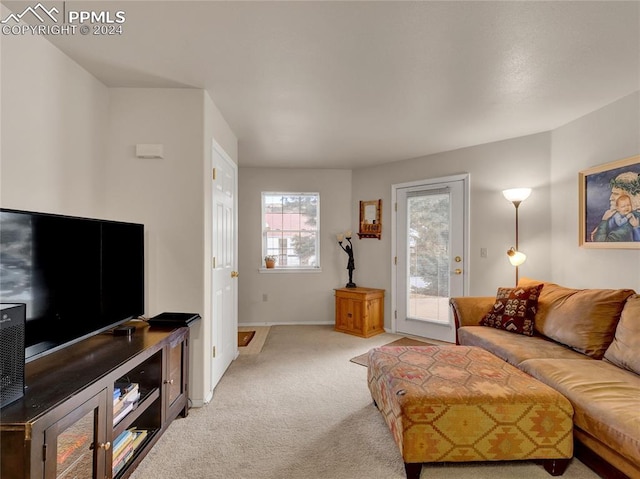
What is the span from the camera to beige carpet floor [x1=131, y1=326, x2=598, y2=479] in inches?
69.3

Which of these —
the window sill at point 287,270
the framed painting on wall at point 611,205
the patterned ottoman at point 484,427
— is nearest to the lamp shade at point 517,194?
the framed painting on wall at point 611,205

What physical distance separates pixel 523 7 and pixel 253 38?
138 centimetres

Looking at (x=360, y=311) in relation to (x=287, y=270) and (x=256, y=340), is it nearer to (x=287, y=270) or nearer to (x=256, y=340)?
(x=287, y=270)

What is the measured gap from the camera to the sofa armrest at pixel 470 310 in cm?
305

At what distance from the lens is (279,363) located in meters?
3.36

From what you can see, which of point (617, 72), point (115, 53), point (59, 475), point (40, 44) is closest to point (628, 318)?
point (617, 72)

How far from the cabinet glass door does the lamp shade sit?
143 inches

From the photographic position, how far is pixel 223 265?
120 inches

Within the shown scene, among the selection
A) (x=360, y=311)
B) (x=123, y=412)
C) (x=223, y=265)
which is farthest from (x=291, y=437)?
(x=360, y=311)

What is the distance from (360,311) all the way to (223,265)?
209 centimetres

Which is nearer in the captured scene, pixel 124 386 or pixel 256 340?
pixel 124 386

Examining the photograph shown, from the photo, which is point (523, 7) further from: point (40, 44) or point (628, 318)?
point (40, 44)

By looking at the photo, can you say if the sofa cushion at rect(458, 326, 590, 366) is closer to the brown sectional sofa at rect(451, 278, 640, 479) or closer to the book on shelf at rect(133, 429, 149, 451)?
the brown sectional sofa at rect(451, 278, 640, 479)

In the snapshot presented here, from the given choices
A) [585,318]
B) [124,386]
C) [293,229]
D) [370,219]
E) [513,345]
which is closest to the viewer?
[124,386]
